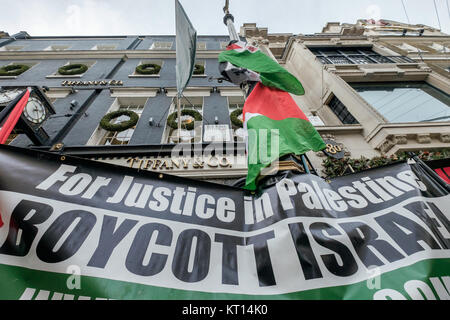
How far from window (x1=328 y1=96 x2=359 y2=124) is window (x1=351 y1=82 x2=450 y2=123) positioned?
48.0 inches

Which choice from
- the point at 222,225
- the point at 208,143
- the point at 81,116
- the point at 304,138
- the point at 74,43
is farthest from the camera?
the point at 74,43

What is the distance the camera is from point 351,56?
1393 centimetres

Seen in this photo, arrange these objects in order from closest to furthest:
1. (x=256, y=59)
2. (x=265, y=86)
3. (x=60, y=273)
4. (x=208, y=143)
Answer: (x=60, y=273) → (x=265, y=86) → (x=256, y=59) → (x=208, y=143)

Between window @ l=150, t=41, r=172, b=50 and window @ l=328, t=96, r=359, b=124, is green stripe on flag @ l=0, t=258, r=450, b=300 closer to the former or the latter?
window @ l=328, t=96, r=359, b=124

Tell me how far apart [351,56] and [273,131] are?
49.3ft

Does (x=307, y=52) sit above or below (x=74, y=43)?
below

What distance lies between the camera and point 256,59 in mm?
4988

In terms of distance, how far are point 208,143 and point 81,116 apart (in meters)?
7.12

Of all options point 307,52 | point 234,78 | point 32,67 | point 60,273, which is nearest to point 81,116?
point 32,67

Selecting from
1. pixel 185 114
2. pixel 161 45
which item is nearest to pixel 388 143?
pixel 185 114

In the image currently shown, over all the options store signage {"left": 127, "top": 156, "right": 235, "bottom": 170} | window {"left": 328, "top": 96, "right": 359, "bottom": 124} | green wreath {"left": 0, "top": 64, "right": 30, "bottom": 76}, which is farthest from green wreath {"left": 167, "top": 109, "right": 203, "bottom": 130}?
green wreath {"left": 0, "top": 64, "right": 30, "bottom": 76}

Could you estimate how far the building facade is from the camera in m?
7.26

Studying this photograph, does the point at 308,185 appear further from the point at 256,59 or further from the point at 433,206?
the point at 256,59

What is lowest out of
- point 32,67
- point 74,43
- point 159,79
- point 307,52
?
point 159,79
